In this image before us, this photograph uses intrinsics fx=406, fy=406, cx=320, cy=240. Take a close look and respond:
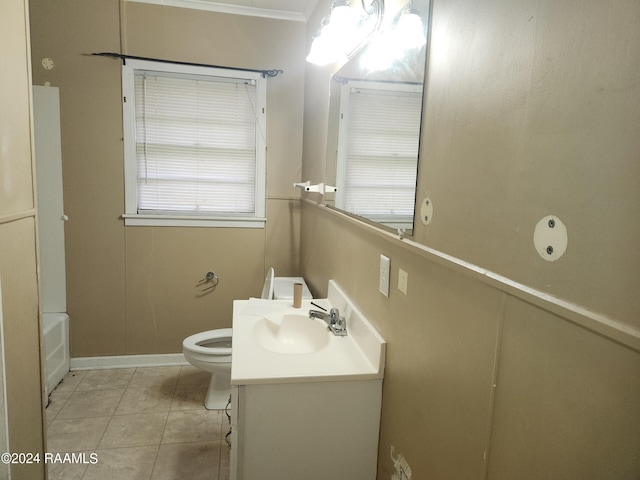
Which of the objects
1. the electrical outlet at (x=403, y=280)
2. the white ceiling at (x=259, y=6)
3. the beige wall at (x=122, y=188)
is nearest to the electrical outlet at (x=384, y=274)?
the electrical outlet at (x=403, y=280)

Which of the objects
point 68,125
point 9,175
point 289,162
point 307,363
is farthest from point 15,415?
point 289,162

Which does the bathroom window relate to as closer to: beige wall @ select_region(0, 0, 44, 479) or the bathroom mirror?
the bathroom mirror

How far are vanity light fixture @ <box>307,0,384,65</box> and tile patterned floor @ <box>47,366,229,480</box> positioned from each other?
2.07m

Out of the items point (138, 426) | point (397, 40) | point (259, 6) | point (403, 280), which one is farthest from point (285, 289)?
point (259, 6)

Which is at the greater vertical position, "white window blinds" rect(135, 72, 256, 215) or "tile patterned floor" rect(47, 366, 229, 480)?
"white window blinds" rect(135, 72, 256, 215)

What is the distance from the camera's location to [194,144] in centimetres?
292

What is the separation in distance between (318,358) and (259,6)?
2.46 metres

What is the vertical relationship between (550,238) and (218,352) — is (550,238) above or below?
above

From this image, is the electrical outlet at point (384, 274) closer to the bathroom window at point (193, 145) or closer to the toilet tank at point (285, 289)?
the toilet tank at point (285, 289)

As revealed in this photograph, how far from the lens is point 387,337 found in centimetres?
138

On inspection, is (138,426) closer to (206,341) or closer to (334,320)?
(206,341)

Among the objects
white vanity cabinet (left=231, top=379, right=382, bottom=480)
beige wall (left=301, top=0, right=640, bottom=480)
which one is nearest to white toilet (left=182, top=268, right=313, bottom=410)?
white vanity cabinet (left=231, top=379, right=382, bottom=480)

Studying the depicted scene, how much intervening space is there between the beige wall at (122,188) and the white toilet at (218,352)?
0.47m

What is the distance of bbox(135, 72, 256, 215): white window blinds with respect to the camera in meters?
2.84
